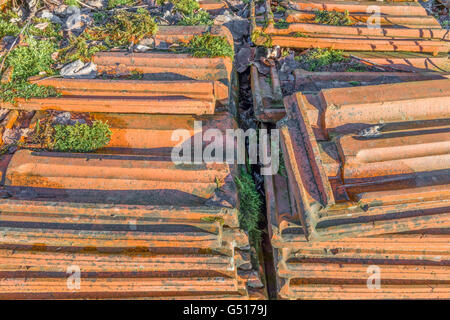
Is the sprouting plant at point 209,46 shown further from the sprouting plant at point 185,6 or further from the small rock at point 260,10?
the small rock at point 260,10

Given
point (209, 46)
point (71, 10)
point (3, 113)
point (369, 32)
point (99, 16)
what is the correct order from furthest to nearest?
point (71, 10) < point (99, 16) < point (369, 32) < point (209, 46) < point (3, 113)

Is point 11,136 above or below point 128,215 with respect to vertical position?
above

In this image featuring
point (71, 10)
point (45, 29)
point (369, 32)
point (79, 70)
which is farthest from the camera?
point (71, 10)

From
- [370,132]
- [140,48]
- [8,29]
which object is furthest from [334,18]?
[8,29]

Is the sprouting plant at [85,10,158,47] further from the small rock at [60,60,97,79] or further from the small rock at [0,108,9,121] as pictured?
the small rock at [0,108,9,121]

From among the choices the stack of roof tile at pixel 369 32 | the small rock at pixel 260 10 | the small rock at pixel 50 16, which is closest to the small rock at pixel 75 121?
the small rock at pixel 50 16

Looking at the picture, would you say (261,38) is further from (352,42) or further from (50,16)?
(50,16)
